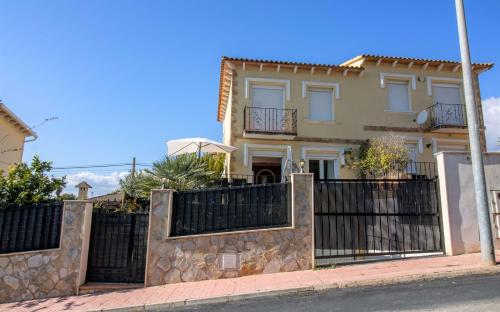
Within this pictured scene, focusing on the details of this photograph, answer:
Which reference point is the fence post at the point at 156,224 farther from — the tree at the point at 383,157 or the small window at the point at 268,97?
the small window at the point at 268,97

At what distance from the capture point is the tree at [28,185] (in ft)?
27.0

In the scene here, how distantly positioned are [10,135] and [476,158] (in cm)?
1913

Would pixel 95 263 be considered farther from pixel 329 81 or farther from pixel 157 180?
pixel 329 81

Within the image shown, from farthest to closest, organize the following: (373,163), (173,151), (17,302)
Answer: (373,163), (173,151), (17,302)

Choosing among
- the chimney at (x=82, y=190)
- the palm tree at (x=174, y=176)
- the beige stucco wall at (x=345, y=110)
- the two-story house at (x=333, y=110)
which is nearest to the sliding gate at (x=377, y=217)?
the palm tree at (x=174, y=176)

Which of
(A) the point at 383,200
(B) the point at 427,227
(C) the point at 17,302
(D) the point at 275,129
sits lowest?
(C) the point at 17,302

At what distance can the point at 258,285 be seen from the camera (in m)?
6.99

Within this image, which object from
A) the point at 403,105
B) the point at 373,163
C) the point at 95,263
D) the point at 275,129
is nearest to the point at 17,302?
the point at 95,263

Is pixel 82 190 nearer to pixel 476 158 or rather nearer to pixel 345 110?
pixel 476 158

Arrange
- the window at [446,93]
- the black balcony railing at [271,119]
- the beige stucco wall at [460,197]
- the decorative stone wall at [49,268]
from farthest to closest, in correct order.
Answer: the window at [446,93] < the black balcony railing at [271,119] < the beige stucco wall at [460,197] < the decorative stone wall at [49,268]

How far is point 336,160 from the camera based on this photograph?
15766 millimetres

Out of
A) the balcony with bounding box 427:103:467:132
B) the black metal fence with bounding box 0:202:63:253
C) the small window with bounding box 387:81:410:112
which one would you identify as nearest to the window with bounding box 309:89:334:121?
the small window with bounding box 387:81:410:112

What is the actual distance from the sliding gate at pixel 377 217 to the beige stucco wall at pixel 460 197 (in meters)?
0.29

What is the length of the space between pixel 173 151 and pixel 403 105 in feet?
35.0
